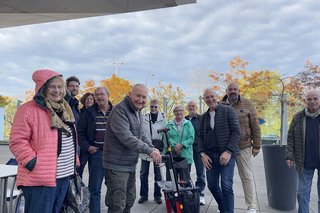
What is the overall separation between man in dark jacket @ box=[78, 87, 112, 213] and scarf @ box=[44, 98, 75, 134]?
140 centimetres

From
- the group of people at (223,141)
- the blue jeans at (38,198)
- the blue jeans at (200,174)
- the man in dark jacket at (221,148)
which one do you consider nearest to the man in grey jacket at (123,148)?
the blue jeans at (38,198)

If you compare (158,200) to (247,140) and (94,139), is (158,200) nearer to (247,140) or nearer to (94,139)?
(94,139)

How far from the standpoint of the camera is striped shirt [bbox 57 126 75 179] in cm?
256

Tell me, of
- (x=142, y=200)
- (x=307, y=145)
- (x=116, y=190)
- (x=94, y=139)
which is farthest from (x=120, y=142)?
(x=307, y=145)

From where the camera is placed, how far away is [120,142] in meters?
3.22

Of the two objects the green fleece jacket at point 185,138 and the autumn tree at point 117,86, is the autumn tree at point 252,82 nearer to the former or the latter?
the autumn tree at point 117,86

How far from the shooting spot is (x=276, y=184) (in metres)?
4.79

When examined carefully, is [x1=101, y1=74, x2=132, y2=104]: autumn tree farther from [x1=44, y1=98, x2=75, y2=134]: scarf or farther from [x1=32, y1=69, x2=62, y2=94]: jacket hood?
[x1=32, y1=69, x2=62, y2=94]: jacket hood

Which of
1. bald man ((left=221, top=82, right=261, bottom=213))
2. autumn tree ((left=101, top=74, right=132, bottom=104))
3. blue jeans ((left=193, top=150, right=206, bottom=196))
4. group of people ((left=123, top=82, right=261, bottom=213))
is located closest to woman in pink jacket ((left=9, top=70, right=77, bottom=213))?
group of people ((left=123, top=82, right=261, bottom=213))

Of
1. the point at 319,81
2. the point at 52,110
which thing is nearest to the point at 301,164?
the point at 52,110

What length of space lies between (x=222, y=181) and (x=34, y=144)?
8.51 ft

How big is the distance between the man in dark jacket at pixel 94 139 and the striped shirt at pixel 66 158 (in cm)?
137

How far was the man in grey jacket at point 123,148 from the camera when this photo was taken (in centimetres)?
Result: 310

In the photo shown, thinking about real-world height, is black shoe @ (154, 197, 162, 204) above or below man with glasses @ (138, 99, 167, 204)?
below
